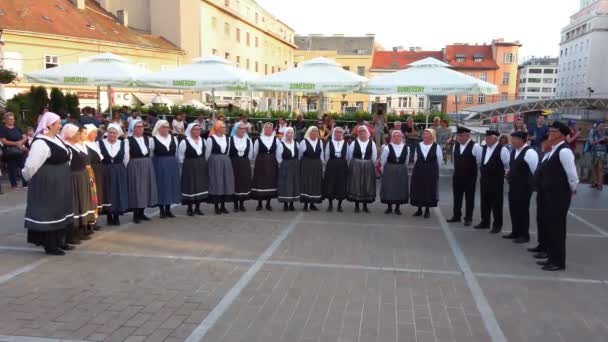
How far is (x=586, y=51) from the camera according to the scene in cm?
8288

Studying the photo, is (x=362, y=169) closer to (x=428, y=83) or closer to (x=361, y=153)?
(x=361, y=153)

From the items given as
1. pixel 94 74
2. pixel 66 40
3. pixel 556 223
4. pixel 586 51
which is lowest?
pixel 556 223

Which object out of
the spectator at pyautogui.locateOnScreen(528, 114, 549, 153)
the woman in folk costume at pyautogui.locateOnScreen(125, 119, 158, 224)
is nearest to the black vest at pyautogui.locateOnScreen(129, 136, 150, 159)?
the woman in folk costume at pyautogui.locateOnScreen(125, 119, 158, 224)

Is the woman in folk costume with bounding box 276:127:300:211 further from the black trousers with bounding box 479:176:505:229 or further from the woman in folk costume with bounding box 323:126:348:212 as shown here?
the black trousers with bounding box 479:176:505:229

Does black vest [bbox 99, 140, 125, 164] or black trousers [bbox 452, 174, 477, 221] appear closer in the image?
black vest [bbox 99, 140, 125, 164]

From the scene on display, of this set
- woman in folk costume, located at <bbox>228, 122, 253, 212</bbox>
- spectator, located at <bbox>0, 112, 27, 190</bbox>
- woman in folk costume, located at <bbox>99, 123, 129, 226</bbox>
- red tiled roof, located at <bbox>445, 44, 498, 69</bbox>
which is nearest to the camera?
woman in folk costume, located at <bbox>99, 123, 129, 226</bbox>

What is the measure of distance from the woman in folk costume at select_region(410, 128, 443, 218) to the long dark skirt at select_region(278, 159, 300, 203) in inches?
90.0

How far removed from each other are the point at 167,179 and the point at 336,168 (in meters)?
3.23

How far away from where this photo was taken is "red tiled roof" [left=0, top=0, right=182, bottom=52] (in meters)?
28.9

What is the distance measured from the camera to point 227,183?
920 cm

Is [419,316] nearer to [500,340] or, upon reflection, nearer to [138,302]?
[500,340]

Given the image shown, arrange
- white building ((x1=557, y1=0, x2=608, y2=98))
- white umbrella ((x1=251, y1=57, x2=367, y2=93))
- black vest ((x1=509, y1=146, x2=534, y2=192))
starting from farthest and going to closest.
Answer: white building ((x1=557, y1=0, x2=608, y2=98))
white umbrella ((x1=251, y1=57, x2=367, y2=93))
black vest ((x1=509, y1=146, x2=534, y2=192))

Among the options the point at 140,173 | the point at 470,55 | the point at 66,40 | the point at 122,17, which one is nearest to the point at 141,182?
the point at 140,173

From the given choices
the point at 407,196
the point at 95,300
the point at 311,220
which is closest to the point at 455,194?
the point at 407,196
